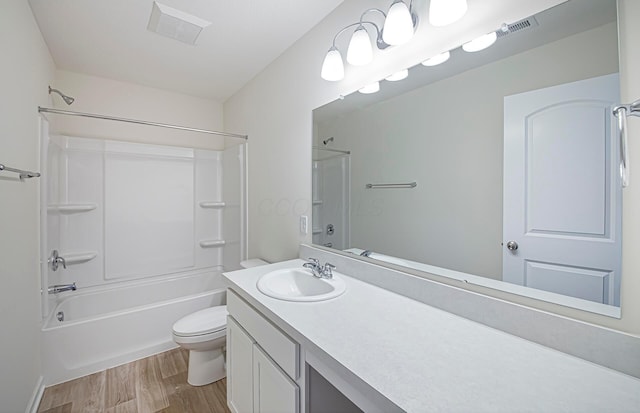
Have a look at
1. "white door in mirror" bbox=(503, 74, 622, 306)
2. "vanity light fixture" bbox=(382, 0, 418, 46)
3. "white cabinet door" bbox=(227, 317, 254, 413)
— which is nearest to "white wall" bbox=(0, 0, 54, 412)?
"white cabinet door" bbox=(227, 317, 254, 413)

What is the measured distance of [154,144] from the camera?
2.80m

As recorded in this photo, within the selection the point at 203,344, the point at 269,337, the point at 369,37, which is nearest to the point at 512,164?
the point at 369,37

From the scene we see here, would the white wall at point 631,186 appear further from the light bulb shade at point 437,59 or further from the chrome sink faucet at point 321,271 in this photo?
the chrome sink faucet at point 321,271

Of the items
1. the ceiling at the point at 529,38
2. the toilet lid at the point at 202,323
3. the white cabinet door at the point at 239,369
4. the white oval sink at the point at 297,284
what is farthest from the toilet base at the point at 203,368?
the ceiling at the point at 529,38

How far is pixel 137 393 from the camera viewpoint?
5.85 ft

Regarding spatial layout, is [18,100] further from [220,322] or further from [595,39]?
[595,39]

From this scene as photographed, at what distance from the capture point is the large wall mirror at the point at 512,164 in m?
0.76

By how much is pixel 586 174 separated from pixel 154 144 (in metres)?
3.25

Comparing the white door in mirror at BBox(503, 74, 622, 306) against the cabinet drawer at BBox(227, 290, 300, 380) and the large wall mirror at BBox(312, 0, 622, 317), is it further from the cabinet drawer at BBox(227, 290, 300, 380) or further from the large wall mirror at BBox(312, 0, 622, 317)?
the cabinet drawer at BBox(227, 290, 300, 380)

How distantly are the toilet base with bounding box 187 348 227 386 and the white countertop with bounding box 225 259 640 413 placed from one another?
1.20m

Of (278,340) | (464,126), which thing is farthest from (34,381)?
(464,126)

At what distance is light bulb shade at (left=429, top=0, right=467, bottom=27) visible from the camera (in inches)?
38.4

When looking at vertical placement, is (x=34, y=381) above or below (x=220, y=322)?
below

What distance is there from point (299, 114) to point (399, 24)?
931 millimetres
